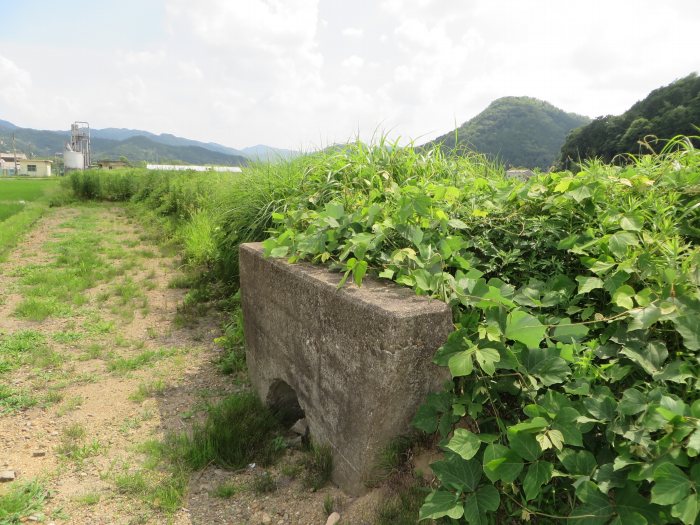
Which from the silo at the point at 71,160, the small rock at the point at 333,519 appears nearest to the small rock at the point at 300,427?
the small rock at the point at 333,519

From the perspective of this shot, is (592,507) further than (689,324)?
No

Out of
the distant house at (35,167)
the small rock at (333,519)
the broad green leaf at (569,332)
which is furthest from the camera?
the distant house at (35,167)

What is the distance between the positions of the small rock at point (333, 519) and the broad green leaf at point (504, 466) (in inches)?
37.7

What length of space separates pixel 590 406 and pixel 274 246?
2083 mm

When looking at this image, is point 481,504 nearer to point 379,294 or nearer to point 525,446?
point 525,446

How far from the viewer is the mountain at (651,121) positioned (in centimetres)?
1892

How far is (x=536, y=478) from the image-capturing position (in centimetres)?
128

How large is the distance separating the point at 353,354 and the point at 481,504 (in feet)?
2.72

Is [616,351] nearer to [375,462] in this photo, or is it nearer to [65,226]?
[375,462]

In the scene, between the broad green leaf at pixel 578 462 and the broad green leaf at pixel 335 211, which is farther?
the broad green leaf at pixel 335 211

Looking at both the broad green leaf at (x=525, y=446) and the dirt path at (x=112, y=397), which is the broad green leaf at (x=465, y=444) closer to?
the broad green leaf at (x=525, y=446)

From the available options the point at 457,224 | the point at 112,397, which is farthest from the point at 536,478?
the point at 112,397

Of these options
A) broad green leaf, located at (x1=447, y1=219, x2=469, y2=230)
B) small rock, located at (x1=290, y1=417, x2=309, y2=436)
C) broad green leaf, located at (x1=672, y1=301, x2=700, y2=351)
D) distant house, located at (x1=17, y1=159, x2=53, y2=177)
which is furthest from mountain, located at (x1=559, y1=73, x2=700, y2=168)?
distant house, located at (x1=17, y1=159, x2=53, y2=177)

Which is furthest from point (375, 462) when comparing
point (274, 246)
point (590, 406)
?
point (274, 246)
